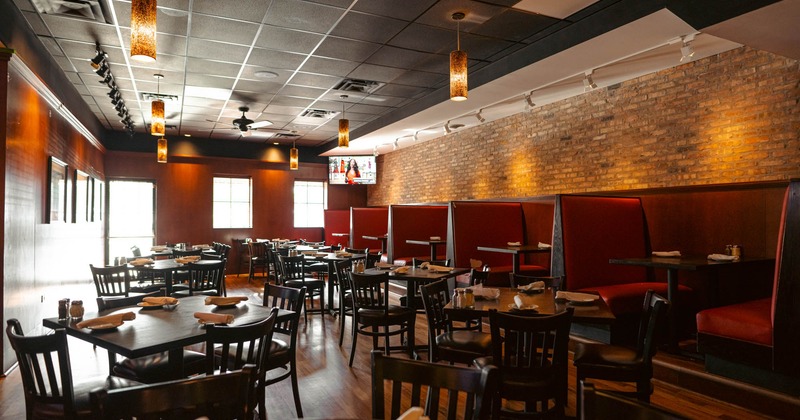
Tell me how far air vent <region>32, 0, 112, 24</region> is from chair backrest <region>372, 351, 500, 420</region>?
4350mm

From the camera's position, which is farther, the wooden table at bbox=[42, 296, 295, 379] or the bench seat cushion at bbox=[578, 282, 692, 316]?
the bench seat cushion at bbox=[578, 282, 692, 316]

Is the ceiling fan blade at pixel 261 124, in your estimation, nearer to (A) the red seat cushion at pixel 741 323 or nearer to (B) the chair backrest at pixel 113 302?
(B) the chair backrest at pixel 113 302

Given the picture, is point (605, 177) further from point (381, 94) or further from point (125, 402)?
point (125, 402)

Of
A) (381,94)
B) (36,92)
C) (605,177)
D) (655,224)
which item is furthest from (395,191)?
(36,92)

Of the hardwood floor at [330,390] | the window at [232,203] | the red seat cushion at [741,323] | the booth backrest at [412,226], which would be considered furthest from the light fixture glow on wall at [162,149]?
the red seat cushion at [741,323]

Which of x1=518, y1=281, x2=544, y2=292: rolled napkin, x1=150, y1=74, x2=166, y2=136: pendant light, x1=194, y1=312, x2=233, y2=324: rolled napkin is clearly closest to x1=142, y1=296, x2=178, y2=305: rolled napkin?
x1=194, y1=312, x2=233, y2=324: rolled napkin

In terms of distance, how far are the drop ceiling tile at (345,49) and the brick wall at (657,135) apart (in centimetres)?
318

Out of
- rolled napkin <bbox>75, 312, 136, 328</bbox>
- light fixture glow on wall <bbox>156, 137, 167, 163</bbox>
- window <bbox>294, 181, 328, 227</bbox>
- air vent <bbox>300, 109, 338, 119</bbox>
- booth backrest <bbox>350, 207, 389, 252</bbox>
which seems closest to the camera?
rolled napkin <bbox>75, 312, 136, 328</bbox>

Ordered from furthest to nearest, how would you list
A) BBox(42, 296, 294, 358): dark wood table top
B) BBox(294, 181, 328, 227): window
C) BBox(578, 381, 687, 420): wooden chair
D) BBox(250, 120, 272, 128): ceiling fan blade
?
BBox(294, 181, 328, 227): window, BBox(250, 120, 272, 128): ceiling fan blade, BBox(42, 296, 294, 358): dark wood table top, BBox(578, 381, 687, 420): wooden chair

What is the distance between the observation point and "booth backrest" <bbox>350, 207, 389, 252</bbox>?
389 inches

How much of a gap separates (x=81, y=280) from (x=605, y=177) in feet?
25.8

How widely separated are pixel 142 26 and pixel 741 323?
4.43 m

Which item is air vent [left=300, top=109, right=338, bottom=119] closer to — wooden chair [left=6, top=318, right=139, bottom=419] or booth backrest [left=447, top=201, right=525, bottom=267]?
booth backrest [left=447, top=201, right=525, bottom=267]

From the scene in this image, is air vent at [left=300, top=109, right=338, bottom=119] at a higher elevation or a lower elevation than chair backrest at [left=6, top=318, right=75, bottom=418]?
higher
